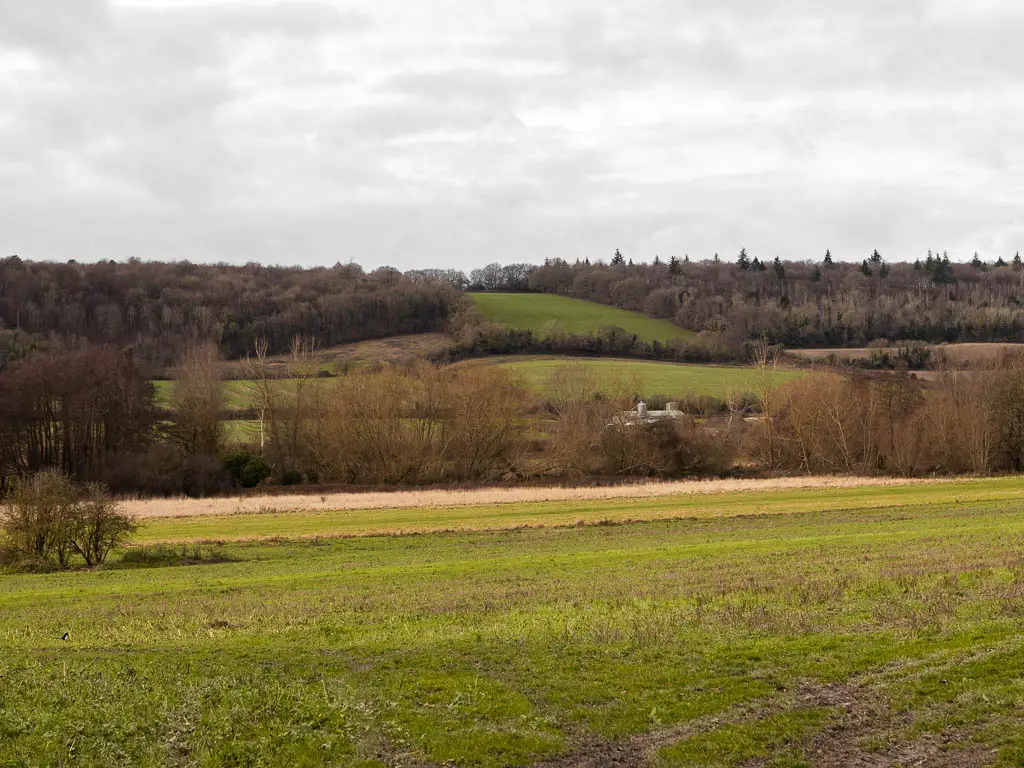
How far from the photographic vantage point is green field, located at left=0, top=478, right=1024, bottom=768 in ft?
33.5

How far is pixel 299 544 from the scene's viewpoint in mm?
38844

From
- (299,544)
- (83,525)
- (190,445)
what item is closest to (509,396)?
(190,445)

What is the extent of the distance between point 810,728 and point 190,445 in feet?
252

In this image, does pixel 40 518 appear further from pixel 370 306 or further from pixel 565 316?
pixel 565 316

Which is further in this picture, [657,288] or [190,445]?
[657,288]

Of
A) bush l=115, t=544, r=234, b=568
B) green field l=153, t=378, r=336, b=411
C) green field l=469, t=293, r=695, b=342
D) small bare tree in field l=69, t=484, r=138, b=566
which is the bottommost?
bush l=115, t=544, r=234, b=568

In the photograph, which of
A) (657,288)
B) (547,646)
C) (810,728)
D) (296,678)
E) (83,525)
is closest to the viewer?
(810,728)

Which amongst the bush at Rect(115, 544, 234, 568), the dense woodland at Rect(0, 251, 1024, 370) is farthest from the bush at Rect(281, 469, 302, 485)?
the dense woodland at Rect(0, 251, 1024, 370)

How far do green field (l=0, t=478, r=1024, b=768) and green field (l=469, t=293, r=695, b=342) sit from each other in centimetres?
12620

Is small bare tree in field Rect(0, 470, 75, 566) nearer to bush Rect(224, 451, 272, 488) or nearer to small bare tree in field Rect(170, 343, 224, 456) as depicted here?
bush Rect(224, 451, 272, 488)

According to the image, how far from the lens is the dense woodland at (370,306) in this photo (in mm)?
136250

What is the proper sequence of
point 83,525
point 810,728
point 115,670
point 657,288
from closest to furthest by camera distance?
1. point 810,728
2. point 115,670
3. point 83,525
4. point 657,288

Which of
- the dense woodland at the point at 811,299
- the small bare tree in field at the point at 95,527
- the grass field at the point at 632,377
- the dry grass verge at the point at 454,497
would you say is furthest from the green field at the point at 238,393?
the dense woodland at the point at 811,299

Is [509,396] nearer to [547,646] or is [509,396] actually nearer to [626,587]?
[626,587]
